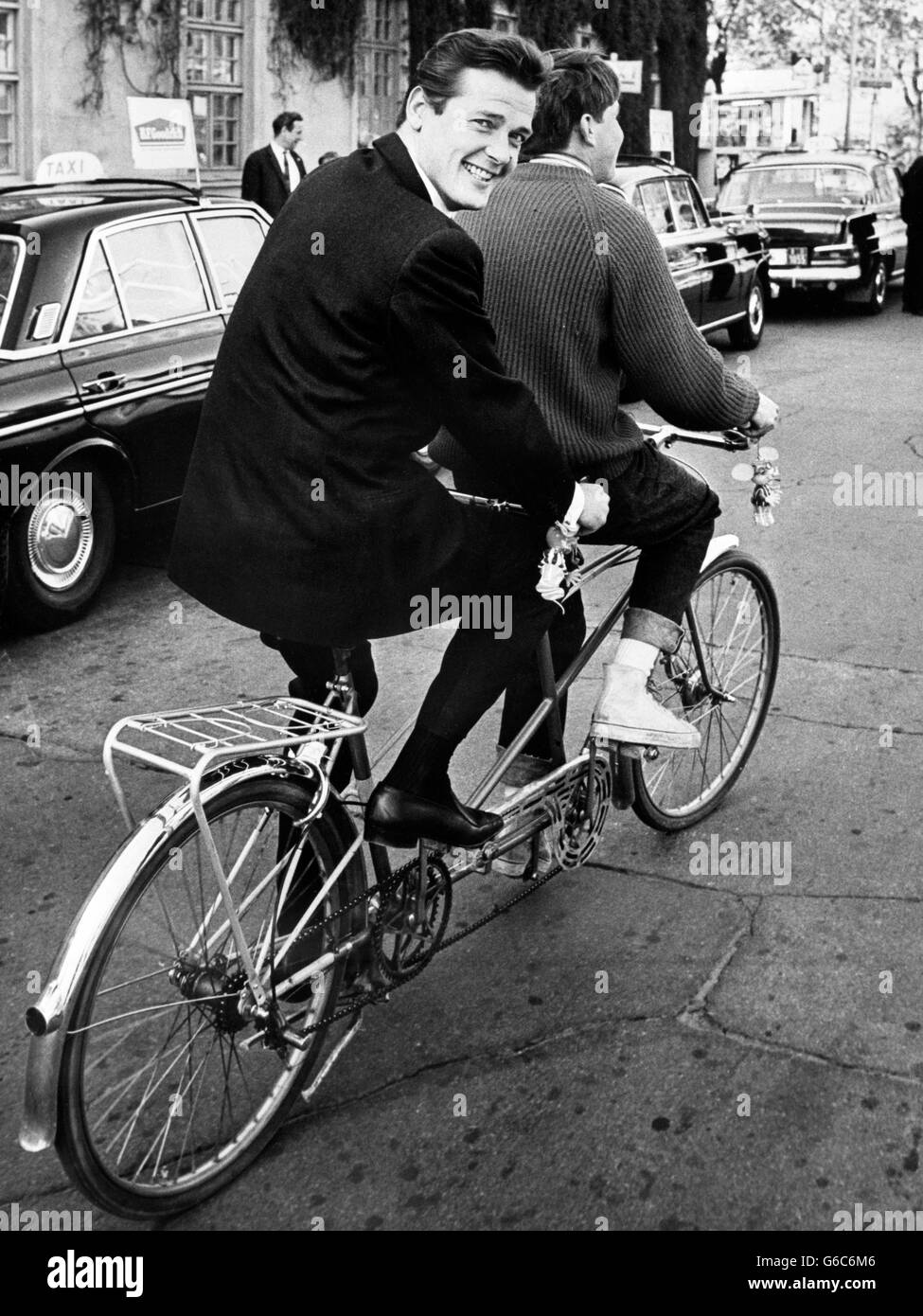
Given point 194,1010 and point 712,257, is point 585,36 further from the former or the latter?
point 194,1010

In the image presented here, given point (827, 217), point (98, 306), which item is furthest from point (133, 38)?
point (98, 306)

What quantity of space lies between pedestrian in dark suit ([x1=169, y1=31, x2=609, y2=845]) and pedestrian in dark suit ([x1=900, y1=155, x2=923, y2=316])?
53.8 ft

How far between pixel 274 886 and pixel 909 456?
8.08m

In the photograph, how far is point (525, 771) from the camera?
12.7 ft

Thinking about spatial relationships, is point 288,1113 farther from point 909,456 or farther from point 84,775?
point 909,456

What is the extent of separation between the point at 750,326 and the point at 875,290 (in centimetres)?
360

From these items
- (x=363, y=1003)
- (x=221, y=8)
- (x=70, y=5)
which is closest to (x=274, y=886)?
(x=363, y=1003)

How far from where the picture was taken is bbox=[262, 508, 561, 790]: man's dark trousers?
318cm

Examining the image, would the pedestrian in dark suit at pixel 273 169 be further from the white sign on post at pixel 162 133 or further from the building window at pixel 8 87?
the building window at pixel 8 87

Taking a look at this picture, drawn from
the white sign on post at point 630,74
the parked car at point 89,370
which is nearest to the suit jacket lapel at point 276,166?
the white sign on post at point 630,74

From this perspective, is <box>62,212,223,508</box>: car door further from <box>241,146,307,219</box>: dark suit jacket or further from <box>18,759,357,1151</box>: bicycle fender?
<box>241,146,307,219</box>: dark suit jacket

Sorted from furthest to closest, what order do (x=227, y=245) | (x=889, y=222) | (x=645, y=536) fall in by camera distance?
1. (x=889, y=222)
2. (x=227, y=245)
3. (x=645, y=536)

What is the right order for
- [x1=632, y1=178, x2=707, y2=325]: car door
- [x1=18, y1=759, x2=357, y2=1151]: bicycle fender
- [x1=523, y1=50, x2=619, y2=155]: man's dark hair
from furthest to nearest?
[x1=632, y1=178, x2=707, y2=325]: car door, [x1=523, y1=50, x2=619, y2=155]: man's dark hair, [x1=18, y1=759, x2=357, y2=1151]: bicycle fender

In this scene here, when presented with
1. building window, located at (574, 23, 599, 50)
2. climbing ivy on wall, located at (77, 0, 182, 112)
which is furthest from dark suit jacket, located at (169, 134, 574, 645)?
building window, located at (574, 23, 599, 50)
